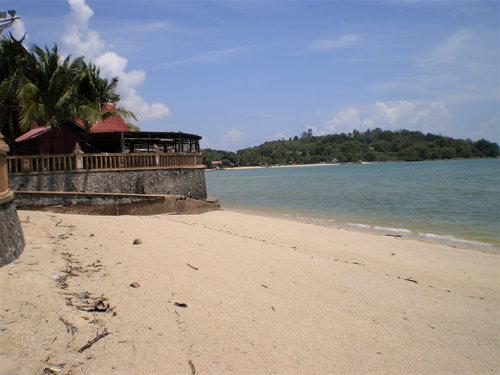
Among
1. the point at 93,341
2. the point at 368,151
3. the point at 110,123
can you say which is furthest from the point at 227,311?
the point at 368,151

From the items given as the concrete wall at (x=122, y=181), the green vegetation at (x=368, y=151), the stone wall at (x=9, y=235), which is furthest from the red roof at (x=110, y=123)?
the green vegetation at (x=368, y=151)

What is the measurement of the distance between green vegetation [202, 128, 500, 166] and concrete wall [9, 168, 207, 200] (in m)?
120

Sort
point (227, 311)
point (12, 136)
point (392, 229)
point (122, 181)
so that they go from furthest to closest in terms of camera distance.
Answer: point (12, 136)
point (122, 181)
point (392, 229)
point (227, 311)

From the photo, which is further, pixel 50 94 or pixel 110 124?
pixel 110 124

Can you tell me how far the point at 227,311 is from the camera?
477 centimetres

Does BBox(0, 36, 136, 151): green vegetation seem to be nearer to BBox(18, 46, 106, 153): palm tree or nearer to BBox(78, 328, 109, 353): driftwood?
BBox(18, 46, 106, 153): palm tree

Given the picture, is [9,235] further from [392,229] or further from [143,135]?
[143,135]

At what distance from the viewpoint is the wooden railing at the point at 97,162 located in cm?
1331

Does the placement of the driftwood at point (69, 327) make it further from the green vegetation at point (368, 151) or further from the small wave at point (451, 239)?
the green vegetation at point (368, 151)

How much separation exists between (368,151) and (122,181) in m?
162

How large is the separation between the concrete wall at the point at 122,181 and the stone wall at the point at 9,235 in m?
8.40

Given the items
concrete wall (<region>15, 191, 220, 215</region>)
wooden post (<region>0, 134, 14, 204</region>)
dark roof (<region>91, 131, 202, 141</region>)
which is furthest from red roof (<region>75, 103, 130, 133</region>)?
wooden post (<region>0, 134, 14, 204</region>)

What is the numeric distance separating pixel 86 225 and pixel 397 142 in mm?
173217

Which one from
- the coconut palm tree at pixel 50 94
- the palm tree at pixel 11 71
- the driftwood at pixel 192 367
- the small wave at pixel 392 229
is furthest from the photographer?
the palm tree at pixel 11 71
